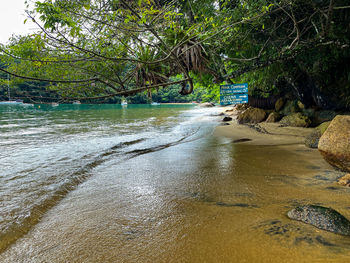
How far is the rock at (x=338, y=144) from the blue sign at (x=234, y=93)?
2362mm

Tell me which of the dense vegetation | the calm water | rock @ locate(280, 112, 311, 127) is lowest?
the calm water

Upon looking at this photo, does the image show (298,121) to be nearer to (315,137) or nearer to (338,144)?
(315,137)

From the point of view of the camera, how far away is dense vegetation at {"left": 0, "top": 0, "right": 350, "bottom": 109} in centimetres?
343

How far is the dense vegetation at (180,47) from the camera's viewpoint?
3426mm

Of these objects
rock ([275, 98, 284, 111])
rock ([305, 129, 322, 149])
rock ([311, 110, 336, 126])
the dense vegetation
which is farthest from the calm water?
rock ([275, 98, 284, 111])

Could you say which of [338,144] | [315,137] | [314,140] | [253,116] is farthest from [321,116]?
[338,144]

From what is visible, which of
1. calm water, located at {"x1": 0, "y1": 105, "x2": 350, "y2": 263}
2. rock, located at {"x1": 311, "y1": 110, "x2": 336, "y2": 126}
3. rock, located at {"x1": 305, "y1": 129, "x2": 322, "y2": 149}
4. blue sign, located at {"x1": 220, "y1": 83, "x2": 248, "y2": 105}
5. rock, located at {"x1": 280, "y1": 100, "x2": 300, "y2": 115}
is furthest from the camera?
rock, located at {"x1": 280, "y1": 100, "x2": 300, "y2": 115}

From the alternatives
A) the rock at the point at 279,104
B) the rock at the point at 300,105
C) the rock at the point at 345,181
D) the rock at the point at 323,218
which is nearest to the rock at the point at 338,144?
the rock at the point at 345,181

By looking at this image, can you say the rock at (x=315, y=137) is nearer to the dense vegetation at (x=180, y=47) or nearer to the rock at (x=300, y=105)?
the dense vegetation at (x=180, y=47)

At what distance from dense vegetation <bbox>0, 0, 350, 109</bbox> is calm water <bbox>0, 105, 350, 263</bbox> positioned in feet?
5.56

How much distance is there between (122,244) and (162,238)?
39 centimetres

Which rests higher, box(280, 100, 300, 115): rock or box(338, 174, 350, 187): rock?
box(280, 100, 300, 115): rock

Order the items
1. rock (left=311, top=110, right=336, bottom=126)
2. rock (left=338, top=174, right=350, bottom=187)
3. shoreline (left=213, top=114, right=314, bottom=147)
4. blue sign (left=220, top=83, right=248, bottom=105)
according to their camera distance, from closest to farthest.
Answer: rock (left=338, top=174, right=350, bottom=187)
blue sign (left=220, top=83, right=248, bottom=105)
shoreline (left=213, top=114, right=314, bottom=147)
rock (left=311, top=110, right=336, bottom=126)

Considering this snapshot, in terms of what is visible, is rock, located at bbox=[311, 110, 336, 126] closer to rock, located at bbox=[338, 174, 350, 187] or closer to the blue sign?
the blue sign
